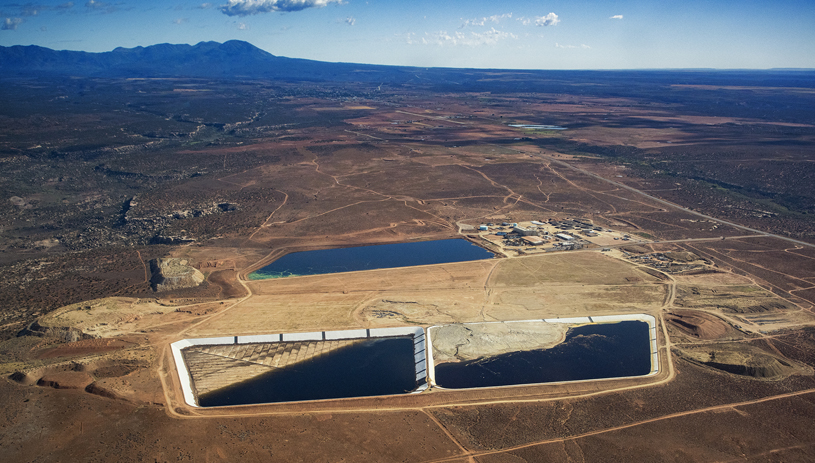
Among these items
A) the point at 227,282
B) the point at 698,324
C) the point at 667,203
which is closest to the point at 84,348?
the point at 227,282

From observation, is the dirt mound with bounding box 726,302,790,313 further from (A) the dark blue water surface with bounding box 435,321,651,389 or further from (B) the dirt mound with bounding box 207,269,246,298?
(B) the dirt mound with bounding box 207,269,246,298

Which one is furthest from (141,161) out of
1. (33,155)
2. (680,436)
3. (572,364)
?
(680,436)

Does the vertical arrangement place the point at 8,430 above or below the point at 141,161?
below

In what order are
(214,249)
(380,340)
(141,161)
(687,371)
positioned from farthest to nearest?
(141,161) < (214,249) < (380,340) < (687,371)

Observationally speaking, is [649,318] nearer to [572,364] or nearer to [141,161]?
[572,364]

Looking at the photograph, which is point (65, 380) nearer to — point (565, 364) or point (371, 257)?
point (371, 257)

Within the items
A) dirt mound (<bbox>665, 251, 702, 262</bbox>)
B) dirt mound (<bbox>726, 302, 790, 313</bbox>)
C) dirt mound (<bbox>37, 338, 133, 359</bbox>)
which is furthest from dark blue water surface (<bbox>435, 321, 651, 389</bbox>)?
dirt mound (<bbox>37, 338, 133, 359</bbox>)
